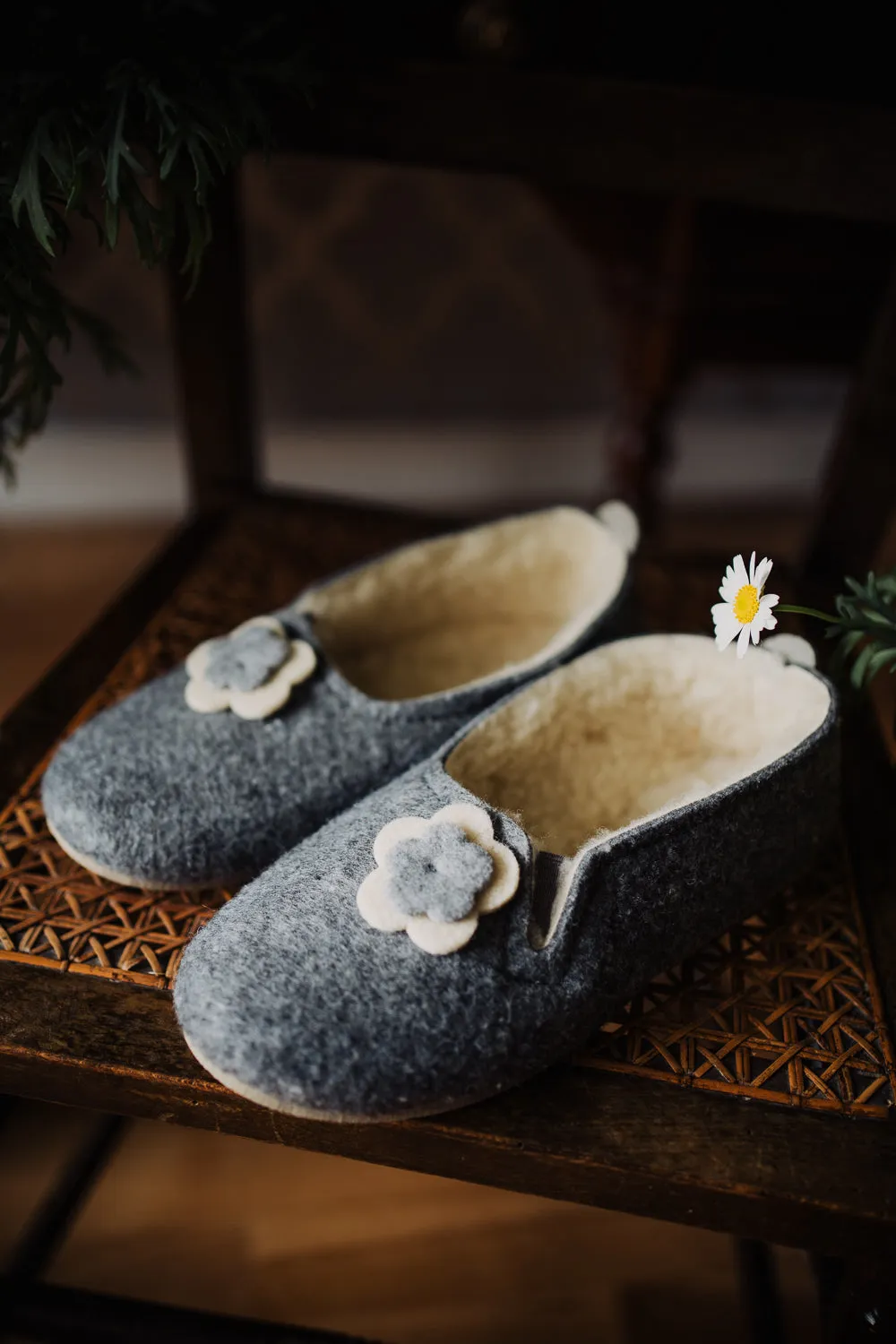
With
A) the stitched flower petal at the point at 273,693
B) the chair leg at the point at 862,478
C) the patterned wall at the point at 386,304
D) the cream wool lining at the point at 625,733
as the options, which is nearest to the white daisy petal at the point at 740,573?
the cream wool lining at the point at 625,733

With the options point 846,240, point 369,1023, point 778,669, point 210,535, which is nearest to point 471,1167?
point 369,1023

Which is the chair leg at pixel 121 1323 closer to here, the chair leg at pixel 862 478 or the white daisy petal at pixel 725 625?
the white daisy petal at pixel 725 625

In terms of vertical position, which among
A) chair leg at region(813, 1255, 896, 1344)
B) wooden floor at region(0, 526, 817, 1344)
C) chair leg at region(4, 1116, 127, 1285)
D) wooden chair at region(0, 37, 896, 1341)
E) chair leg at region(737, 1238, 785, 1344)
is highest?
wooden chair at region(0, 37, 896, 1341)

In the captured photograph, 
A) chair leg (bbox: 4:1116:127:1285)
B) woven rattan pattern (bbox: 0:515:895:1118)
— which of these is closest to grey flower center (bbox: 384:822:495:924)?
woven rattan pattern (bbox: 0:515:895:1118)

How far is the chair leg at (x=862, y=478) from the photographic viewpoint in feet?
2.40

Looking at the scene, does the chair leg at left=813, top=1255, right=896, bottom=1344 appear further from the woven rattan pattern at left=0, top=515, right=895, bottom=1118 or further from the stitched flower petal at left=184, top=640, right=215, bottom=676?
the stitched flower petal at left=184, top=640, right=215, bottom=676

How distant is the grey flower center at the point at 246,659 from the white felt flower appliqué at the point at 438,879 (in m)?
0.14

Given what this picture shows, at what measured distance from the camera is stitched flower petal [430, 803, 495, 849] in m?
0.47

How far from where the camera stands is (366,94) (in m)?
0.64

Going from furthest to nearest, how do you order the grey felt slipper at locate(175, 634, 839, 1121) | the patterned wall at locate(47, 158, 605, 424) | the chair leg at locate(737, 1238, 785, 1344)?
1. the patterned wall at locate(47, 158, 605, 424)
2. the chair leg at locate(737, 1238, 785, 1344)
3. the grey felt slipper at locate(175, 634, 839, 1121)

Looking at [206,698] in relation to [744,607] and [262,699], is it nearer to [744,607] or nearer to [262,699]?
[262,699]

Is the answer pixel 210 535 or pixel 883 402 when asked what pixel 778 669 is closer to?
pixel 883 402

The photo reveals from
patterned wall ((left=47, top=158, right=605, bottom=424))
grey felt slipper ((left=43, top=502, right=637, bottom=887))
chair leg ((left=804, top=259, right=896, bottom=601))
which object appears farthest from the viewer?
patterned wall ((left=47, top=158, right=605, bottom=424))

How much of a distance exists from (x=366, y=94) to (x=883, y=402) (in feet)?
1.33
